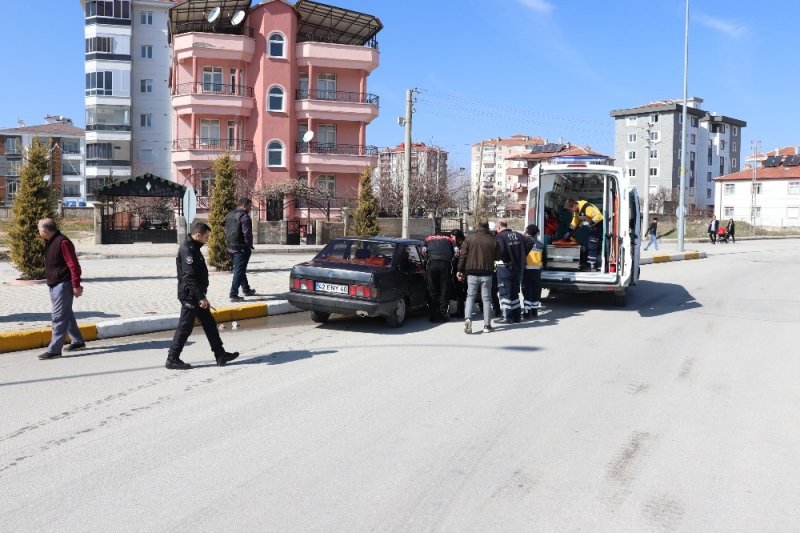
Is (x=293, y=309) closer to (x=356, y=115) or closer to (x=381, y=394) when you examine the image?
(x=381, y=394)

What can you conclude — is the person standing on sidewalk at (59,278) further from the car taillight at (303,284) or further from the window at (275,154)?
the window at (275,154)

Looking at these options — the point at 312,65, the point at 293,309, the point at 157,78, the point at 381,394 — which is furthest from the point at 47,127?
the point at 381,394

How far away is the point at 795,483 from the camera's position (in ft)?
16.0

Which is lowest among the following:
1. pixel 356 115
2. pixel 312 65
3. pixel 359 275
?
pixel 359 275

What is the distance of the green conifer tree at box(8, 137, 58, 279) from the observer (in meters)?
16.0

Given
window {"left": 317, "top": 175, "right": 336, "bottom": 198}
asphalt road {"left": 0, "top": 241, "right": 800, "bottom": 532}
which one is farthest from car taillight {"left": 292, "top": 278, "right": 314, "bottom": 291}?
window {"left": 317, "top": 175, "right": 336, "bottom": 198}

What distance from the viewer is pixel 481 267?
36.1 ft

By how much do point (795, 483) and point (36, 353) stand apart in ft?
27.8

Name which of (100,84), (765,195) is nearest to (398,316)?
(100,84)

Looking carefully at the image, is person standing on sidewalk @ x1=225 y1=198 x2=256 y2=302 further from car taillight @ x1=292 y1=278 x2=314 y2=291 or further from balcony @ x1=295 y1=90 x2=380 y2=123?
balcony @ x1=295 y1=90 x2=380 y2=123

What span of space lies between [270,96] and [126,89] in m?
22.9

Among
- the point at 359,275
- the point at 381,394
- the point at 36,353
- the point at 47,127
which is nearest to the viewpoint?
the point at 381,394

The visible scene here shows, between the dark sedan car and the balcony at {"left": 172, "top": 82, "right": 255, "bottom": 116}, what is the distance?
35.5 metres

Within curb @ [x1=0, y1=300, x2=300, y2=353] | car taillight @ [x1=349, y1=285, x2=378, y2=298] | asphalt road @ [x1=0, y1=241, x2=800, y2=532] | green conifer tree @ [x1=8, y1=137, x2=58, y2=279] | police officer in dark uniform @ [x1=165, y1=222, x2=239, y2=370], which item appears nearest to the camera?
asphalt road @ [x1=0, y1=241, x2=800, y2=532]
